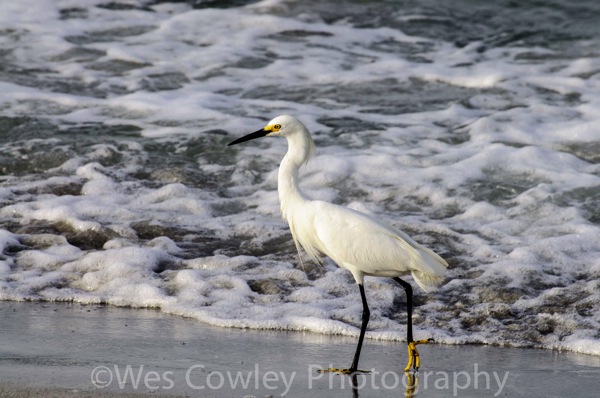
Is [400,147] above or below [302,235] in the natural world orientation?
below

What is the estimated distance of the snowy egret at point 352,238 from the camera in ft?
14.9

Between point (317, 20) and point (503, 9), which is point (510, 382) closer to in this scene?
point (317, 20)

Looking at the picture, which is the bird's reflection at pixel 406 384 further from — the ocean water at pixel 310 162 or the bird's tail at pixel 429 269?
the ocean water at pixel 310 162

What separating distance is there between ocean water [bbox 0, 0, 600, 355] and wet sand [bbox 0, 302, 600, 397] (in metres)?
0.24

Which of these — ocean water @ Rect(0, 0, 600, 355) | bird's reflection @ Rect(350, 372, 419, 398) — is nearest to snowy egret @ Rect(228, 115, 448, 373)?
bird's reflection @ Rect(350, 372, 419, 398)

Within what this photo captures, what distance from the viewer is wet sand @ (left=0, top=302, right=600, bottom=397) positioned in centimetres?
385

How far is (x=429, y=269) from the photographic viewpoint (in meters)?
4.46

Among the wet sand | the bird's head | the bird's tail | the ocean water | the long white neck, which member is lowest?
the ocean water

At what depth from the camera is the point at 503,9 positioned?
504 inches

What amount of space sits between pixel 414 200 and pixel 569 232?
1.25 meters

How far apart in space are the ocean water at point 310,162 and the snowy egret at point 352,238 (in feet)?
1.44

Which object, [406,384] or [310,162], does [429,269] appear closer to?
[406,384]

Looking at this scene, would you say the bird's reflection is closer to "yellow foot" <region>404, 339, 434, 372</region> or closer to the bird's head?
"yellow foot" <region>404, 339, 434, 372</region>

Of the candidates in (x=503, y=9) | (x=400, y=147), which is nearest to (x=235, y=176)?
(x=400, y=147)
